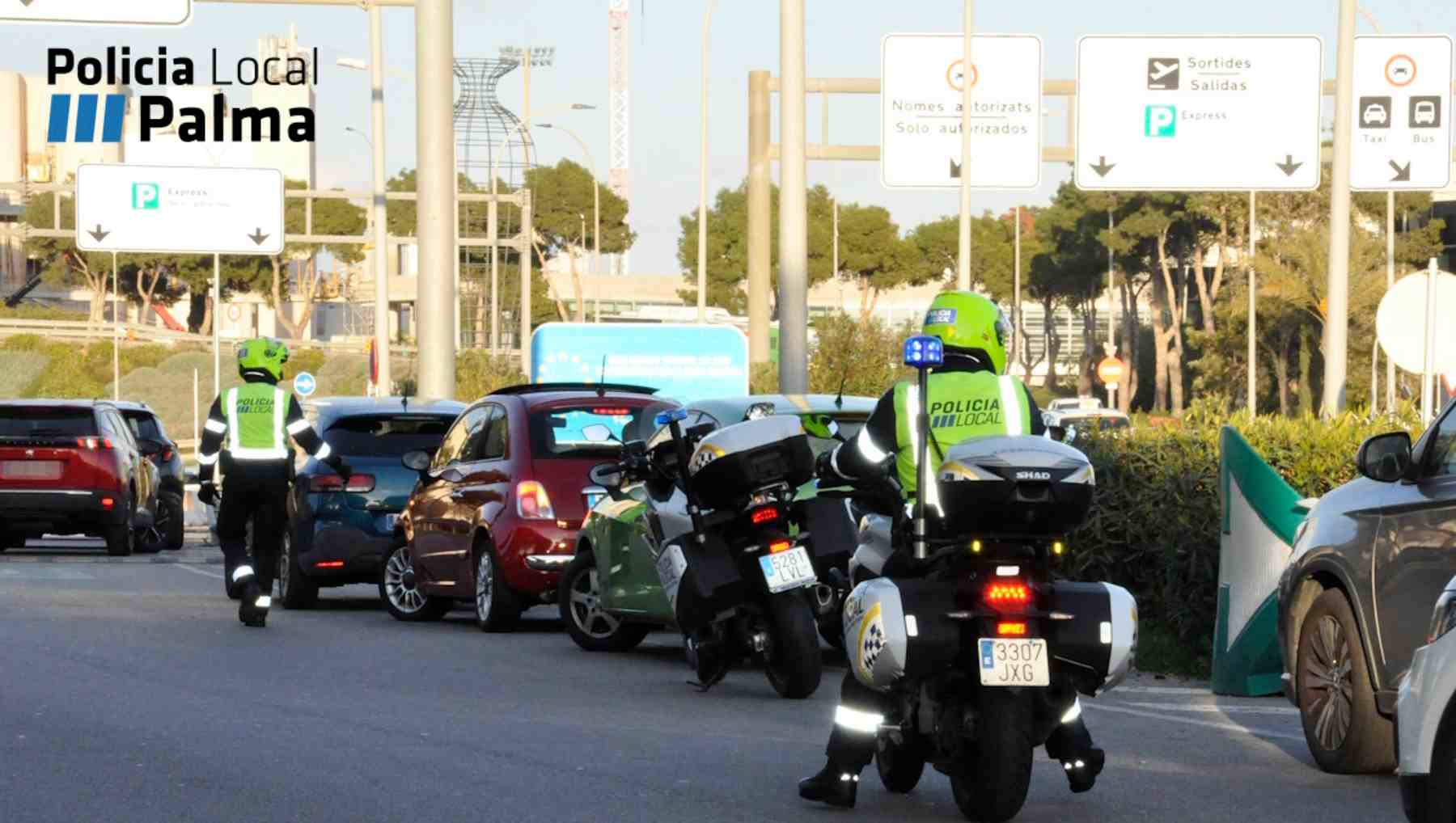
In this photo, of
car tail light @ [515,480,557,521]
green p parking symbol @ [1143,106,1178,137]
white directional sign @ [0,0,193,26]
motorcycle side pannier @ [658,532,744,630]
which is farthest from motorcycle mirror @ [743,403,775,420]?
green p parking symbol @ [1143,106,1178,137]

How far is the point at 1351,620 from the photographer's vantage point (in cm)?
922

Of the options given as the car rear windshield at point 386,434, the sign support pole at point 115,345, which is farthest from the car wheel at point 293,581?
the sign support pole at point 115,345

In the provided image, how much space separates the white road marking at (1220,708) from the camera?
1155 cm

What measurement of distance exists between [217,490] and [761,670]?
477 cm

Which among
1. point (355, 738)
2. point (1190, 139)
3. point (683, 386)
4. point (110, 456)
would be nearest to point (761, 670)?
point (355, 738)

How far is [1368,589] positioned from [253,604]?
27.9 ft

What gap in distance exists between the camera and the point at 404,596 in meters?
17.2

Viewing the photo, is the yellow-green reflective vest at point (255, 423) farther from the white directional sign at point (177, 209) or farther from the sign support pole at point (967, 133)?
the white directional sign at point (177, 209)

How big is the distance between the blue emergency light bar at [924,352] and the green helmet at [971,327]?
1.97ft

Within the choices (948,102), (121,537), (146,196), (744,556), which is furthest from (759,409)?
(146,196)

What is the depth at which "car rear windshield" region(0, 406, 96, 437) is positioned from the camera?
26.3 meters

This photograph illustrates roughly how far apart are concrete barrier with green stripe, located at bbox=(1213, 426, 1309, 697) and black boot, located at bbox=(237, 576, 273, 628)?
647 cm

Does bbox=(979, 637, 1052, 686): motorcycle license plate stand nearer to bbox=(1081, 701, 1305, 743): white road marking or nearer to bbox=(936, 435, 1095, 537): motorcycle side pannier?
bbox=(936, 435, 1095, 537): motorcycle side pannier

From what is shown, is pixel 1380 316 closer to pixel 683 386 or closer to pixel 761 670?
pixel 761 670
